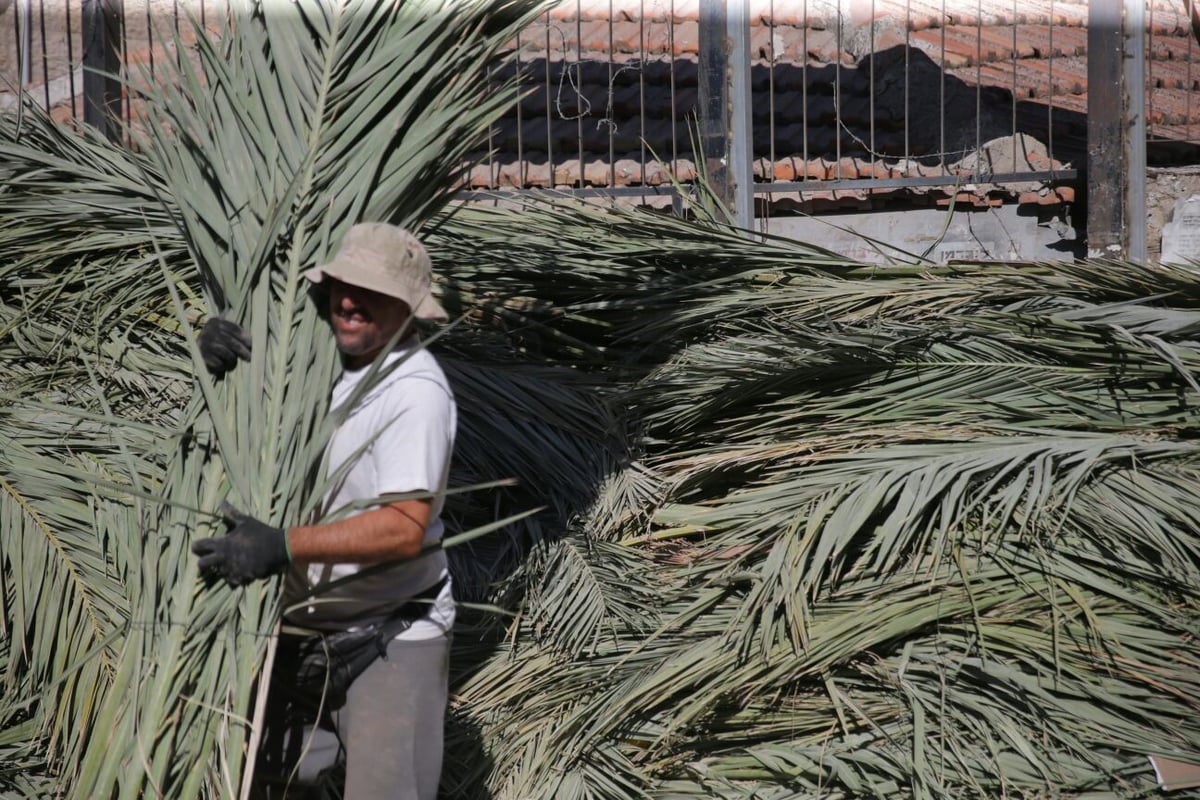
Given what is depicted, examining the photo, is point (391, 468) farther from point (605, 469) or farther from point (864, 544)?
point (864, 544)

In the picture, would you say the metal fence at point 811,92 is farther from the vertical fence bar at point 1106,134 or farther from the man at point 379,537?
the man at point 379,537

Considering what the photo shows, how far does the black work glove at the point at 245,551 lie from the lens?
1.95 meters

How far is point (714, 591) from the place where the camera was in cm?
291

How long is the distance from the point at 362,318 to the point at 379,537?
419 millimetres

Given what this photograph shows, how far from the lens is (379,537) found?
2.02 metres

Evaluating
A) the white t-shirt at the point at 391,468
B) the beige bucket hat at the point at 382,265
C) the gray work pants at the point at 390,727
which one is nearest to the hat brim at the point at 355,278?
the beige bucket hat at the point at 382,265

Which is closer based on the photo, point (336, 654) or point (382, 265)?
point (382, 265)

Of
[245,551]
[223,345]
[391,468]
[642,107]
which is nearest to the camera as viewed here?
[245,551]

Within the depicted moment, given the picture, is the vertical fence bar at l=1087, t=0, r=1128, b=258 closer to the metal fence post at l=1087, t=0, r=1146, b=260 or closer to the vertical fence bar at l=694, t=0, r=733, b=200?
the metal fence post at l=1087, t=0, r=1146, b=260

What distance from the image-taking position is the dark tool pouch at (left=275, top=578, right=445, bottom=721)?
2.24 metres

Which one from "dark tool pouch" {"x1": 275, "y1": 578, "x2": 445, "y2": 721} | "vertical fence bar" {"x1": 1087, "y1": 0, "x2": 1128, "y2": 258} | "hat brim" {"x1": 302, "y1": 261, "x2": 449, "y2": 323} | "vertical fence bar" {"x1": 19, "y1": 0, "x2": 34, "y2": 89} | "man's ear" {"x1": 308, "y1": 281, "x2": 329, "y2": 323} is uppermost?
"vertical fence bar" {"x1": 19, "y1": 0, "x2": 34, "y2": 89}

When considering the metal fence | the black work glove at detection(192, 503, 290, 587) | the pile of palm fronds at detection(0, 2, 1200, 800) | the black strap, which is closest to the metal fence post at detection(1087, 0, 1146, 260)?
the metal fence

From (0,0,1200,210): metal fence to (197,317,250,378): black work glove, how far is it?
2.47 meters

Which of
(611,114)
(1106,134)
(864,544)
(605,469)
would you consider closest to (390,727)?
(605,469)
